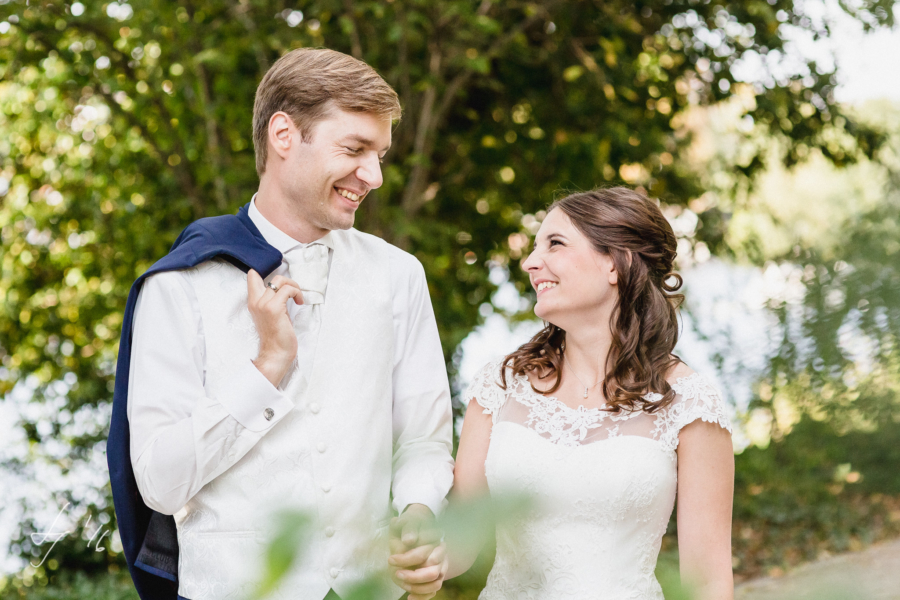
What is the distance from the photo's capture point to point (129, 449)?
1.86m

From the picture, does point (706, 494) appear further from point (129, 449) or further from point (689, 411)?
point (129, 449)

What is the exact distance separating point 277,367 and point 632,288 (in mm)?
1189

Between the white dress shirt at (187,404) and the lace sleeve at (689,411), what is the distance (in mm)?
646

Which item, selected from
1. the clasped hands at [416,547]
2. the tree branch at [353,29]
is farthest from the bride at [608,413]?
the tree branch at [353,29]

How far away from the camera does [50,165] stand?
579 centimetres

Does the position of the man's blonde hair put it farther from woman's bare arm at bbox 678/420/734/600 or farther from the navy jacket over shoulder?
woman's bare arm at bbox 678/420/734/600

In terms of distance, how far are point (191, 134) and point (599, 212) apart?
3.54 metres

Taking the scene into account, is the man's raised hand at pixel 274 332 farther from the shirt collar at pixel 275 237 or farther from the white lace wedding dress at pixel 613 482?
the white lace wedding dress at pixel 613 482

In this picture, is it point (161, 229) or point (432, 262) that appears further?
point (161, 229)

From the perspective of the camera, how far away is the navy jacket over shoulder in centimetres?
187

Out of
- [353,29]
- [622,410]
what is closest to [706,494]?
[622,410]

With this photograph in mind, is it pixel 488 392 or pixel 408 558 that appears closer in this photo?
pixel 408 558

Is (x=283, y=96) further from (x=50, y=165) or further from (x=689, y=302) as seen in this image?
(x=689, y=302)

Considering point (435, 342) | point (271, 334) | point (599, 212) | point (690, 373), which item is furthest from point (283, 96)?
point (690, 373)
